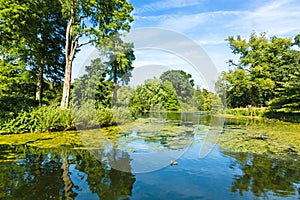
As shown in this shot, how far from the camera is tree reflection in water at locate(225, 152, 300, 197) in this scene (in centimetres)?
384

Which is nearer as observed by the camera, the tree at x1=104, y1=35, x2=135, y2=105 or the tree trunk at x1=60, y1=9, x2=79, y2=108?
the tree trunk at x1=60, y1=9, x2=79, y2=108

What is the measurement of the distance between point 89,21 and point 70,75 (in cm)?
382

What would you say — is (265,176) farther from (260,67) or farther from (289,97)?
(260,67)

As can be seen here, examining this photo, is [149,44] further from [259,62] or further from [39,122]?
[259,62]

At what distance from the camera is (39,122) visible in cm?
934

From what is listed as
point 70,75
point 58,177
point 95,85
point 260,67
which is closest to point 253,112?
point 260,67

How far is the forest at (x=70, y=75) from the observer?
964 centimetres

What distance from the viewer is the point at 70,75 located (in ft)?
42.8

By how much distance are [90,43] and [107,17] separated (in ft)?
6.93

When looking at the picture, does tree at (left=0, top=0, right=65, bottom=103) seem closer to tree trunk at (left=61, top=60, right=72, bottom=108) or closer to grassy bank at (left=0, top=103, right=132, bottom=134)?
tree trunk at (left=61, top=60, right=72, bottom=108)

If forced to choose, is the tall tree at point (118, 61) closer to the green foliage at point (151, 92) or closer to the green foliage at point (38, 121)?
the green foliage at point (151, 92)

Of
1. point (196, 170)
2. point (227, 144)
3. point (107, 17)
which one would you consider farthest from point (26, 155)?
point (107, 17)

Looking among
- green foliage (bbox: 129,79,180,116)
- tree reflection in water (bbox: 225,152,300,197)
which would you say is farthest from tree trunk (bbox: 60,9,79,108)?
tree reflection in water (bbox: 225,152,300,197)

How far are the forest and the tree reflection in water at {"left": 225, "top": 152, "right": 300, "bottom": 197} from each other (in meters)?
7.93
